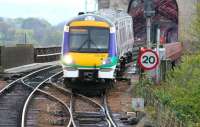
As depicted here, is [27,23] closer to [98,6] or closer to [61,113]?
[98,6]

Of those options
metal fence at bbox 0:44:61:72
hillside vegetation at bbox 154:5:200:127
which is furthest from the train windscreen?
metal fence at bbox 0:44:61:72

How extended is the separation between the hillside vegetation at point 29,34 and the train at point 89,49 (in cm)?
1238

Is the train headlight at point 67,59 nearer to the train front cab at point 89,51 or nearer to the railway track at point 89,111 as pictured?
the train front cab at point 89,51

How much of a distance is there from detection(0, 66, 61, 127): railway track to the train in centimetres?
191

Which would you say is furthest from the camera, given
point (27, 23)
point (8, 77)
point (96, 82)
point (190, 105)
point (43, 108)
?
point (27, 23)

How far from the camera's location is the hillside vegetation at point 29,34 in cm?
4588

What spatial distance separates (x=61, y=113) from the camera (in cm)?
1656

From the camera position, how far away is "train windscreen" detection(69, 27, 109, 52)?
21.1m

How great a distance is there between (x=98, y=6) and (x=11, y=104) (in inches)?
1759

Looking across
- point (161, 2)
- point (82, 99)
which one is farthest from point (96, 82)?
point (161, 2)

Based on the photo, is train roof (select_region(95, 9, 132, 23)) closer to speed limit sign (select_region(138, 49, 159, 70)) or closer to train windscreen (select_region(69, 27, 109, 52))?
train windscreen (select_region(69, 27, 109, 52))

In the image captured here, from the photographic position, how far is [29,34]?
204 ft

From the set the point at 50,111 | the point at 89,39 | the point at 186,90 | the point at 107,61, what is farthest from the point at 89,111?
the point at 89,39

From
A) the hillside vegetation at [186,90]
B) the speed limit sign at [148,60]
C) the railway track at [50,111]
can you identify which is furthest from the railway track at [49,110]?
the hillside vegetation at [186,90]
